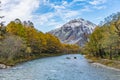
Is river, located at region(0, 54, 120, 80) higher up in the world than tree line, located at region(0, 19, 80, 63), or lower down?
lower down

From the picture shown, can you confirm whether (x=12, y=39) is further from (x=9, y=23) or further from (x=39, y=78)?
(x=39, y=78)

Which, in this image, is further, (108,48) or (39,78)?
(108,48)

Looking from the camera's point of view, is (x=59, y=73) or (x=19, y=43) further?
(x=19, y=43)

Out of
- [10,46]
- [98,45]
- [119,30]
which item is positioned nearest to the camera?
[119,30]

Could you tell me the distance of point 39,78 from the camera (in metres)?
52.4

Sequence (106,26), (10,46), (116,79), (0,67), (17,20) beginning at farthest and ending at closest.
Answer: (17,20), (106,26), (10,46), (0,67), (116,79)

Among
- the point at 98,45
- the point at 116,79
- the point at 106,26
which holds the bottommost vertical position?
the point at 116,79

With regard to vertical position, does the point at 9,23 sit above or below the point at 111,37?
above

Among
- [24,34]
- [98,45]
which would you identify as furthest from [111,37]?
[24,34]

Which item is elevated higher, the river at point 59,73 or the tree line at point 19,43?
the tree line at point 19,43

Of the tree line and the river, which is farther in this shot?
the tree line

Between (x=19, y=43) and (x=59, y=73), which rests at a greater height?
(x=19, y=43)

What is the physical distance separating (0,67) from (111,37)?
3735 cm

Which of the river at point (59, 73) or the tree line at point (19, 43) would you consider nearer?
the river at point (59, 73)
